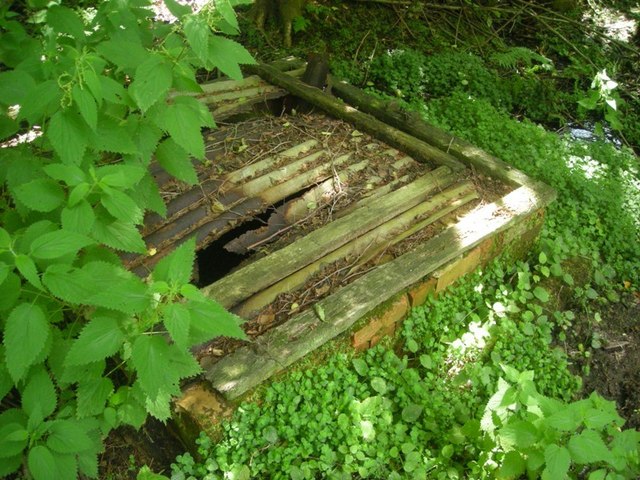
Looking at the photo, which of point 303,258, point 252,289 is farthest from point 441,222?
point 252,289

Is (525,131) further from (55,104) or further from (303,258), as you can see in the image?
(55,104)

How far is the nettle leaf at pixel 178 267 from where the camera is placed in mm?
2385

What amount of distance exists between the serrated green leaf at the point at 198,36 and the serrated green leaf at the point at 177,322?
103 centimetres

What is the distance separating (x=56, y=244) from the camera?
2.29 m

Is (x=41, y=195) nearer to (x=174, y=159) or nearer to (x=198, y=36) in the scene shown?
(x=174, y=159)

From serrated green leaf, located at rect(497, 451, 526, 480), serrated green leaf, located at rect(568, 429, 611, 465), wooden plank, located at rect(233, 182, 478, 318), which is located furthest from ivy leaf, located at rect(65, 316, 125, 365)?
serrated green leaf, located at rect(568, 429, 611, 465)

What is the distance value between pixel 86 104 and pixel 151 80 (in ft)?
0.94

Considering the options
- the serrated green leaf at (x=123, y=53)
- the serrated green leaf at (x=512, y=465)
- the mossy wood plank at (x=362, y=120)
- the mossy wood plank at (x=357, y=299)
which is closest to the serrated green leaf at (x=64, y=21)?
the serrated green leaf at (x=123, y=53)

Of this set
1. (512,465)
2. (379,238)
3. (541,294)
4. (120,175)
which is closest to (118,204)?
(120,175)

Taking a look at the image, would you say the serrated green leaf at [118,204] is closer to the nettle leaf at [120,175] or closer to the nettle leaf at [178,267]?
the nettle leaf at [120,175]

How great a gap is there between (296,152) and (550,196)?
198 centimetres

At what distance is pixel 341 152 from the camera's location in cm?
446

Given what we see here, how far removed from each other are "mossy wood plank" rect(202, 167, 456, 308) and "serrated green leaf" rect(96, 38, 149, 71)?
4.19ft

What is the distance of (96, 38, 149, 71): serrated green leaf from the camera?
2.56 metres
